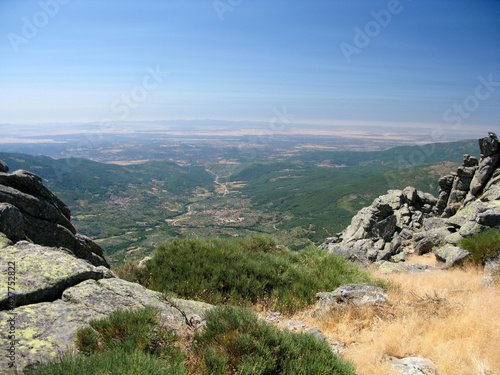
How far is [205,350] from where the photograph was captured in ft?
14.6

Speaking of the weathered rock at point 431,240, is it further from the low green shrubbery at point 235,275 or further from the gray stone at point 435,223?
the low green shrubbery at point 235,275

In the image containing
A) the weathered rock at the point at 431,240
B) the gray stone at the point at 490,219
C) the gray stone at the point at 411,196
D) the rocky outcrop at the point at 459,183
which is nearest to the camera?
the gray stone at the point at 490,219

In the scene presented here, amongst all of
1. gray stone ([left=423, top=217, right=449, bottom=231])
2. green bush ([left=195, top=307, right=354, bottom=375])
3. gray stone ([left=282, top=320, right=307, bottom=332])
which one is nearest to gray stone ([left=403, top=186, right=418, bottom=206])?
gray stone ([left=423, top=217, right=449, bottom=231])

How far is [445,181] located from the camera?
107ft

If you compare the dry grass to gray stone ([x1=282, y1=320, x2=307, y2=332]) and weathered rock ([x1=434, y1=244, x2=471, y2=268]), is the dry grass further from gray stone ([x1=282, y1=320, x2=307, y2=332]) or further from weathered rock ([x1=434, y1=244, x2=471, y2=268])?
weathered rock ([x1=434, y1=244, x2=471, y2=268])

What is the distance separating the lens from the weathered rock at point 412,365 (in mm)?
5098

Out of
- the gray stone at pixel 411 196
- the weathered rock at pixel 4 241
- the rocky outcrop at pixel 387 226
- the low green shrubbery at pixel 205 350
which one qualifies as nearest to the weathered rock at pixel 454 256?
the rocky outcrop at pixel 387 226

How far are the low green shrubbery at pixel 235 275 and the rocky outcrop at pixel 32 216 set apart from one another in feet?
7.66

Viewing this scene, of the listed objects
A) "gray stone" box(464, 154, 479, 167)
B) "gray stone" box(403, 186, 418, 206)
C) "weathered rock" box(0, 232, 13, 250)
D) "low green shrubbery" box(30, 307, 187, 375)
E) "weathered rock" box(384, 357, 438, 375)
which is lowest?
"gray stone" box(403, 186, 418, 206)

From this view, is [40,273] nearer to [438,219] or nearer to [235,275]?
[235,275]

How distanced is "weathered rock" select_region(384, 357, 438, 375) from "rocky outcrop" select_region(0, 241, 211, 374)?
175 inches

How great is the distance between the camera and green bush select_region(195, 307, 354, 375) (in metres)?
4.20

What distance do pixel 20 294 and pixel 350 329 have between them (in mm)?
7897

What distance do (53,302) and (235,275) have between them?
526 cm
